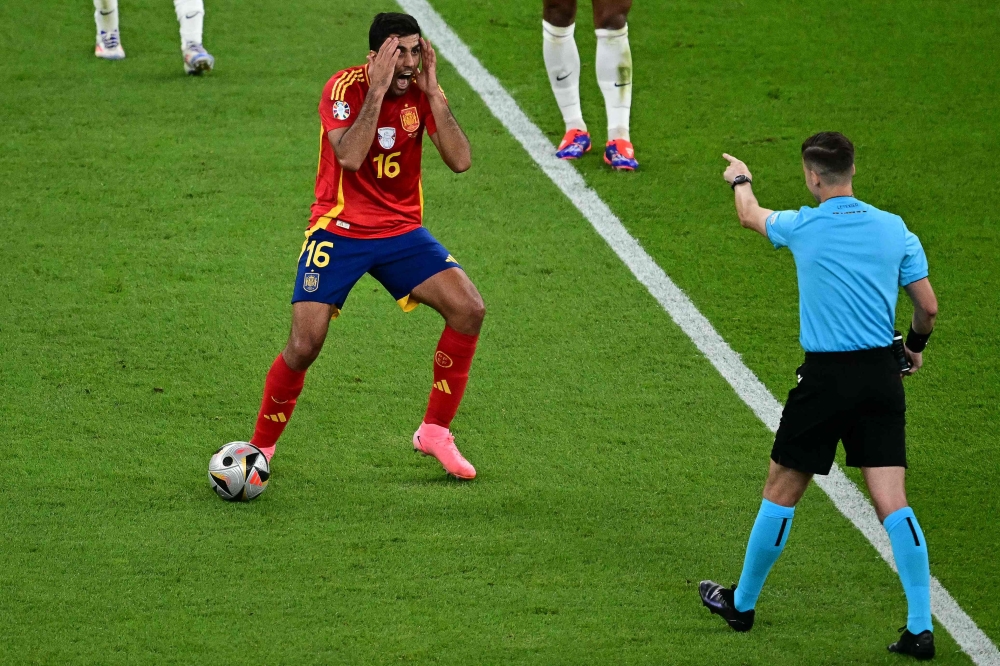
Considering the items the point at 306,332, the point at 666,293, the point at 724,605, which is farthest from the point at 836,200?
the point at 666,293

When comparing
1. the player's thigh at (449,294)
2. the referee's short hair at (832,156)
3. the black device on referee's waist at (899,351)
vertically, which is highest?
the referee's short hair at (832,156)

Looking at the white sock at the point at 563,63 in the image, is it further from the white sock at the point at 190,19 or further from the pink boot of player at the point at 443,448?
the pink boot of player at the point at 443,448

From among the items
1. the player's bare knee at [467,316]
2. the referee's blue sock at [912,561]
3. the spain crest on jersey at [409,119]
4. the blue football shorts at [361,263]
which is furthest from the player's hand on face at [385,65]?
the referee's blue sock at [912,561]

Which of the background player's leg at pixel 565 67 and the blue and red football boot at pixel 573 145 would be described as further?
the blue and red football boot at pixel 573 145

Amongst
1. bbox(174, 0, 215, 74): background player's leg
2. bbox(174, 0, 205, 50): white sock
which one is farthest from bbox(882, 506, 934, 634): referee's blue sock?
bbox(174, 0, 205, 50): white sock

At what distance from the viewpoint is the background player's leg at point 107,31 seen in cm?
947

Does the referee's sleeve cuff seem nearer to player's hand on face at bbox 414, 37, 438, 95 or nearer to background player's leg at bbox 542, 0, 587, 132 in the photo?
player's hand on face at bbox 414, 37, 438, 95

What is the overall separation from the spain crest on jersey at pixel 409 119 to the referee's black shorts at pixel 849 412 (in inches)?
76.2

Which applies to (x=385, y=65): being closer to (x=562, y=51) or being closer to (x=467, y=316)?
(x=467, y=316)

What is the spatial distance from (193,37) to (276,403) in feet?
15.9

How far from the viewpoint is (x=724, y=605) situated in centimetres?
452

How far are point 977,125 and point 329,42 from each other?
15.3ft

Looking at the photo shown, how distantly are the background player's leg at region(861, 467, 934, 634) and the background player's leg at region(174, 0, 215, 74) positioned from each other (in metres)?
6.45

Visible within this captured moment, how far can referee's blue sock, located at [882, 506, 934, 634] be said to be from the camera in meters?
4.17
